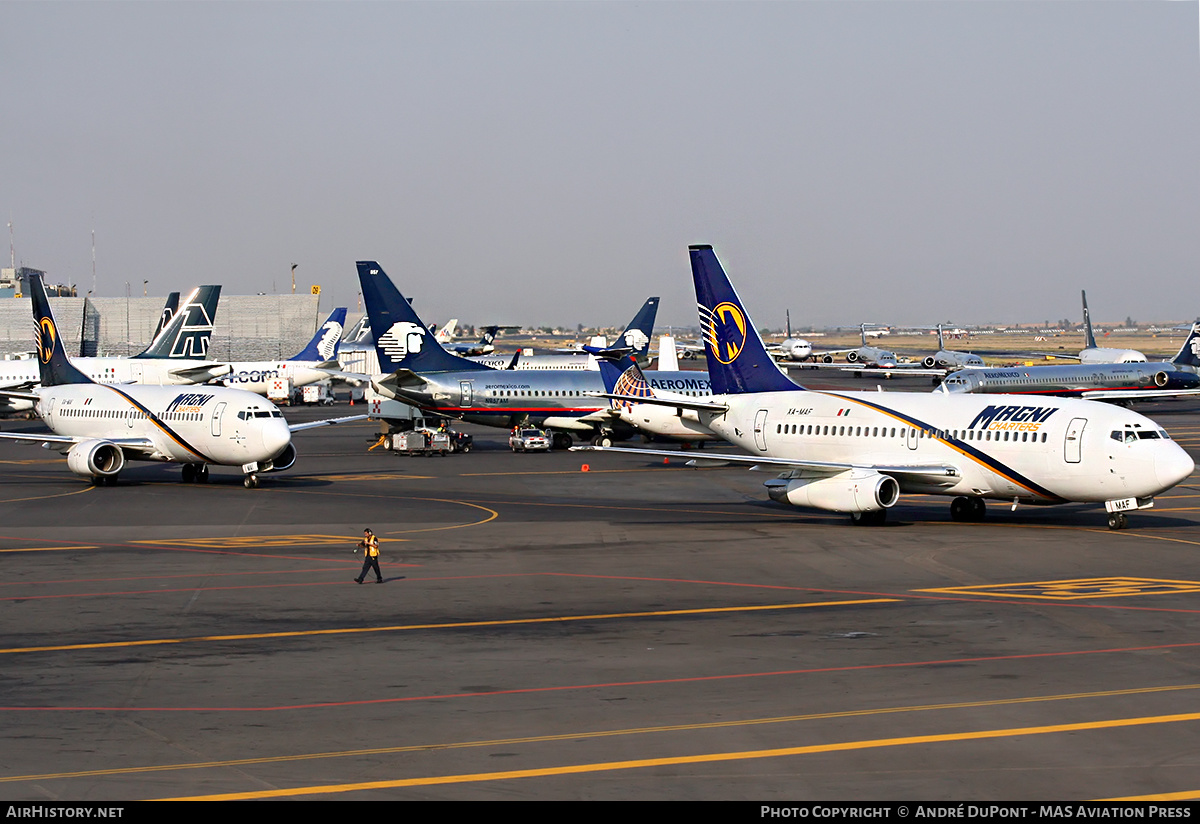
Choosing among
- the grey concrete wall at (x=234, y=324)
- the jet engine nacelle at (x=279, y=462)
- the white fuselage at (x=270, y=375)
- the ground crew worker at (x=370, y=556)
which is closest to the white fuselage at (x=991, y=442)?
the ground crew worker at (x=370, y=556)

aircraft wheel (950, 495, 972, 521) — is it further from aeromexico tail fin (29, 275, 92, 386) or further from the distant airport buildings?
the distant airport buildings

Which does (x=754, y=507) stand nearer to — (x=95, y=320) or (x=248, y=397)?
(x=248, y=397)

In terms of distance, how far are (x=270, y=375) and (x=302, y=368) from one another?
11.9ft

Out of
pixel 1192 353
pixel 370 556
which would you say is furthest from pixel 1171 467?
pixel 1192 353

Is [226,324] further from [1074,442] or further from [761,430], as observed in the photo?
[1074,442]

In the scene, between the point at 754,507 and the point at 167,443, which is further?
the point at 167,443

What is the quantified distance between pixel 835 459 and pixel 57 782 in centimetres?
3696

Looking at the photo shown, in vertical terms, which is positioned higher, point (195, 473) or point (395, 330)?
point (395, 330)

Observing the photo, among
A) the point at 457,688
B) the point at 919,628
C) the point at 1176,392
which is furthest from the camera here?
the point at 1176,392

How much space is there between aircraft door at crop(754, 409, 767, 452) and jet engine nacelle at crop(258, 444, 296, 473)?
24.1 meters

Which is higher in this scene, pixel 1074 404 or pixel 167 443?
pixel 1074 404

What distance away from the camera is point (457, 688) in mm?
23672

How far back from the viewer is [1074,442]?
43.9m

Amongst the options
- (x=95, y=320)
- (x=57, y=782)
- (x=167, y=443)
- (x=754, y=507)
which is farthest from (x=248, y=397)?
(x=95, y=320)
